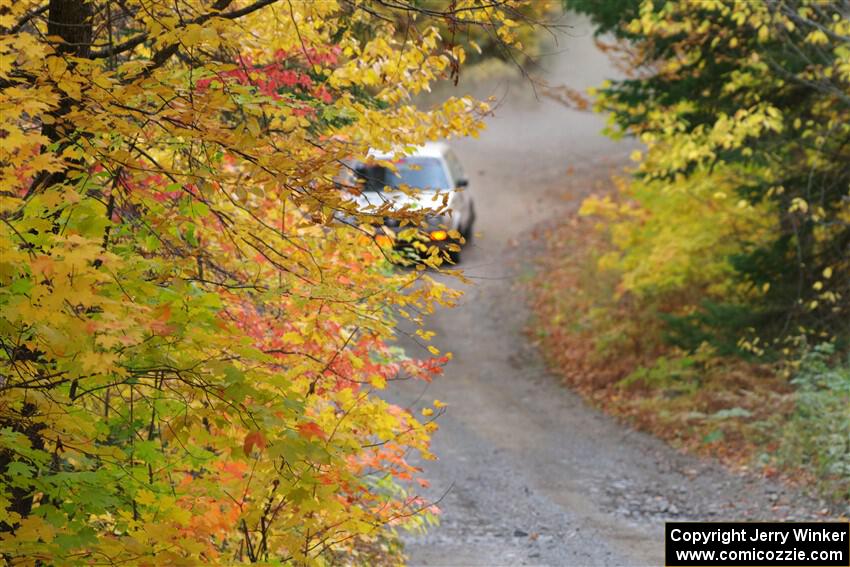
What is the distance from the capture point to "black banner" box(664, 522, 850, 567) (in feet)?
26.3

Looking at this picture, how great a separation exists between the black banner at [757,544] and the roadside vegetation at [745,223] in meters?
1.03

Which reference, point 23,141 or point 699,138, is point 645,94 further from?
point 23,141

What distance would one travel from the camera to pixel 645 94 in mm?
12977

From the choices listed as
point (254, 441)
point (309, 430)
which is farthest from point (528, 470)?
point (254, 441)

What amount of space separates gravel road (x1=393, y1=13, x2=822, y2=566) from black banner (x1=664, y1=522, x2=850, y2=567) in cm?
31

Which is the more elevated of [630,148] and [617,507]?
[630,148]

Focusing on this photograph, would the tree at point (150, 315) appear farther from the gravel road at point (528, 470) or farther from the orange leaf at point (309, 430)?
the gravel road at point (528, 470)

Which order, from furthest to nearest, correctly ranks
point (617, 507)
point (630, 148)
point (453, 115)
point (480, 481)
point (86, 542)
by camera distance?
point (630, 148)
point (480, 481)
point (617, 507)
point (453, 115)
point (86, 542)

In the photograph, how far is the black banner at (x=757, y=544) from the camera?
8023 mm

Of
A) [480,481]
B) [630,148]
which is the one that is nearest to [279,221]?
[480,481]

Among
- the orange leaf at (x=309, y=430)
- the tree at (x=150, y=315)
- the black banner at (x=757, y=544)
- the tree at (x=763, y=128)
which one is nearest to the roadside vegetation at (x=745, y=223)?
the tree at (x=763, y=128)

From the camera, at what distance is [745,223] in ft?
48.5

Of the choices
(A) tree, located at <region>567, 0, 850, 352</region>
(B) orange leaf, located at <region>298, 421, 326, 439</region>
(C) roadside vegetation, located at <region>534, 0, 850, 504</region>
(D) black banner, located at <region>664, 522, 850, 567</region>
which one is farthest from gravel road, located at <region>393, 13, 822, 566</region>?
(A) tree, located at <region>567, 0, 850, 352</region>

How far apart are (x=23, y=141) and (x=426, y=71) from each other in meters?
3.89
